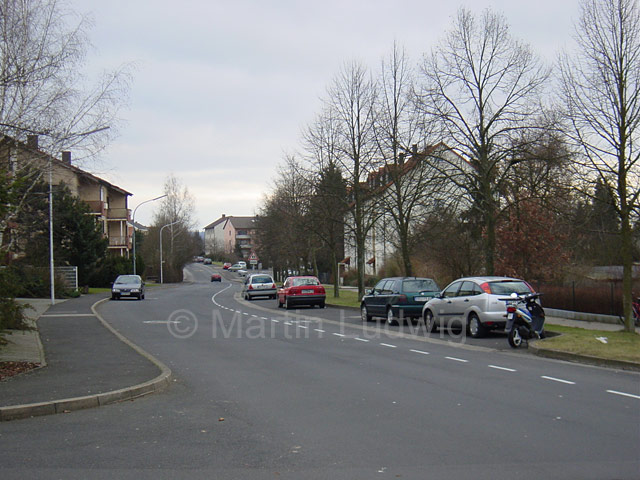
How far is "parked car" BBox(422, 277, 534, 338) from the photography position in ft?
55.6

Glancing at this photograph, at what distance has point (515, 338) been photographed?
15.1 metres

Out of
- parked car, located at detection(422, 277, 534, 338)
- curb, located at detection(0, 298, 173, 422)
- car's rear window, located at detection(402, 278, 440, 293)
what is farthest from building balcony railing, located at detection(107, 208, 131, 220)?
curb, located at detection(0, 298, 173, 422)

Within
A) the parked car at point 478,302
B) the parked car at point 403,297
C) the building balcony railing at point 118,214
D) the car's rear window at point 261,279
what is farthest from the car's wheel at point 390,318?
the building balcony railing at point 118,214

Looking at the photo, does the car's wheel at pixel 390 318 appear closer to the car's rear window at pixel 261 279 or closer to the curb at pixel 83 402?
the curb at pixel 83 402

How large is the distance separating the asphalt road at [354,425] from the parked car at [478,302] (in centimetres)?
346

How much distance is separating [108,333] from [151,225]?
77808 millimetres

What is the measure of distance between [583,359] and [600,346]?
1.34 metres

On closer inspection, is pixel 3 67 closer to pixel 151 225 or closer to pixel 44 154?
pixel 44 154

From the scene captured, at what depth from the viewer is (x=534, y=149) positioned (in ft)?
74.6

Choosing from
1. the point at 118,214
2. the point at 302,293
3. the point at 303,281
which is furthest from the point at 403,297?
the point at 118,214

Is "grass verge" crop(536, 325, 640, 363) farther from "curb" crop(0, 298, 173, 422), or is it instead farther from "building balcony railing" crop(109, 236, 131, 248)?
"building balcony railing" crop(109, 236, 131, 248)

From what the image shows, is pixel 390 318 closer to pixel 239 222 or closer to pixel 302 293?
pixel 302 293

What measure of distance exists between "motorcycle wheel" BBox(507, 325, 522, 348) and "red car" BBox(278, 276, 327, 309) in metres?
16.7

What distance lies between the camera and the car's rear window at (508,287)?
16984mm
